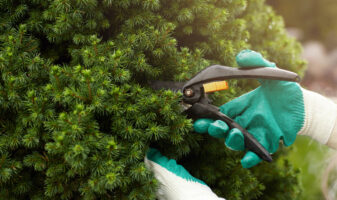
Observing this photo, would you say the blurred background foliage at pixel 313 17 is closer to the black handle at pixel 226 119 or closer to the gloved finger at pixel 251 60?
the gloved finger at pixel 251 60

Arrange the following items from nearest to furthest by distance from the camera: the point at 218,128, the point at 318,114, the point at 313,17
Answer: the point at 218,128, the point at 318,114, the point at 313,17

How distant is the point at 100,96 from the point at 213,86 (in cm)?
44

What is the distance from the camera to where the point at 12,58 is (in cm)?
101

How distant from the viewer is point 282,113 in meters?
1.17

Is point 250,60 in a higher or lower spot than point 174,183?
higher

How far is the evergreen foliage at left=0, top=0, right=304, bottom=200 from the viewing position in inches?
36.9

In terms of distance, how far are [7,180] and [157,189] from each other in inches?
21.7

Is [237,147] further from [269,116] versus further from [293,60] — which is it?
[293,60]

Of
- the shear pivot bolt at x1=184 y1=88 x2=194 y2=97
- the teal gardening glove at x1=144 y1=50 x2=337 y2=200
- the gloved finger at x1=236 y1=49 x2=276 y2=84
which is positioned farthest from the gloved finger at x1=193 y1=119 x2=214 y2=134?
the gloved finger at x1=236 y1=49 x2=276 y2=84

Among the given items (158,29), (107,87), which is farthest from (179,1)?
(107,87)

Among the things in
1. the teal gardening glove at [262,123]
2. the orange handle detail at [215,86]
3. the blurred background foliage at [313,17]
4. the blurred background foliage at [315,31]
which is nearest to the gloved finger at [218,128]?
the teal gardening glove at [262,123]

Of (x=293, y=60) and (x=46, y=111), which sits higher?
(x=293, y=60)

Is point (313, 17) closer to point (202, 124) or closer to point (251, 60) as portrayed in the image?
point (251, 60)

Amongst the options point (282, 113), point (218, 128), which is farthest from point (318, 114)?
point (218, 128)
